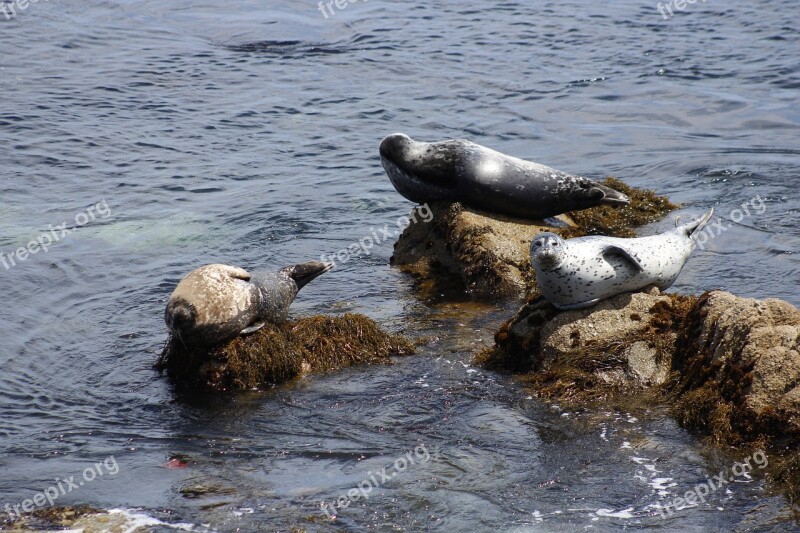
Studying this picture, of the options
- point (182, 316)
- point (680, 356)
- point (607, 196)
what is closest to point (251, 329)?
point (182, 316)

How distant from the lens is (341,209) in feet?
37.1

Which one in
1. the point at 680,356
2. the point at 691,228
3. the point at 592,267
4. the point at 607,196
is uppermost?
the point at 592,267

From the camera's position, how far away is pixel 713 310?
5996 millimetres

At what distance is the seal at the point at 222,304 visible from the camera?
6367 mm

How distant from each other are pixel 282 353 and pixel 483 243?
2.40m

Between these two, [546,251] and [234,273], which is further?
[234,273]

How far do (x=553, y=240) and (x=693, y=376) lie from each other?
47.0 inches

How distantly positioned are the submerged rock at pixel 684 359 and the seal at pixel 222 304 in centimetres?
150

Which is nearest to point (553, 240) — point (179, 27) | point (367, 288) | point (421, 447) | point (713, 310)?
point (713, 310)

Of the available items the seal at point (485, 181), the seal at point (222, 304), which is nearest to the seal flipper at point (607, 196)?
→ the seal at point (485, 181)

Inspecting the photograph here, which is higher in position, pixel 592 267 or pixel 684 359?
pixel 592 267

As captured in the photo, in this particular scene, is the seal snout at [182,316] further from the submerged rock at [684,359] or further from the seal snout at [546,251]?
the seal snout at [546,251]

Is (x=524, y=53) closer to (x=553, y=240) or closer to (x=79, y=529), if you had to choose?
(x=553, y=240)

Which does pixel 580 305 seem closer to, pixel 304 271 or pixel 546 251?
pixel 546 251
